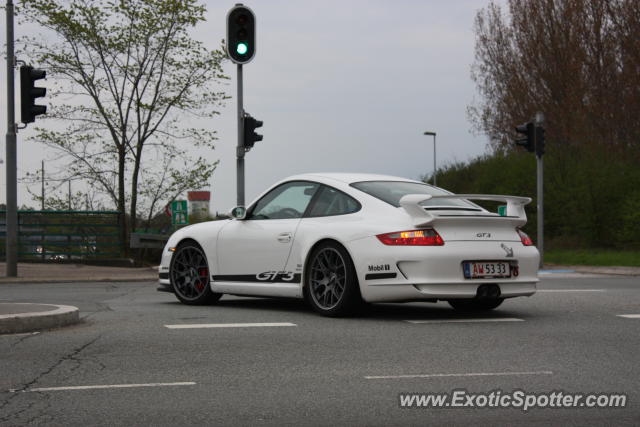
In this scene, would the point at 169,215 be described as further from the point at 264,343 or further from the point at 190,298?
the point at 264,343

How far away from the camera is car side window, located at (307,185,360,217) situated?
9.70 meters

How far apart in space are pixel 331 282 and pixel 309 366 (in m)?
2.98

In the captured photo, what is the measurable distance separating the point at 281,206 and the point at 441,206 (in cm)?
192

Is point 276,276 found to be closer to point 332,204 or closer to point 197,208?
point 332,204

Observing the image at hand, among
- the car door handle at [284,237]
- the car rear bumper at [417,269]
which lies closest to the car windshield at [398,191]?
the car rear bumper at [417,269]

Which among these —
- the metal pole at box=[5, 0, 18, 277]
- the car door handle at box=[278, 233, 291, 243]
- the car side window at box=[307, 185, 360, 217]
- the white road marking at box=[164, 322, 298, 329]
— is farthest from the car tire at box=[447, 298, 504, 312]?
the metal pole at box=[5, 0, 18, 277]

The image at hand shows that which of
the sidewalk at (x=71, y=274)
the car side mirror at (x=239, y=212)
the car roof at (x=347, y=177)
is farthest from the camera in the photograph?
the sidewalk at (x=71, y=274)

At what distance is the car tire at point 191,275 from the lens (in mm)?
11102

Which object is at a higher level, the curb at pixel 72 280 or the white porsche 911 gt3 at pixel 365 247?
the white porsche 911 gt3 at pixel 365 247

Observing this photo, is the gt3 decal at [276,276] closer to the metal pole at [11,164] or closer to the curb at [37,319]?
the curb at [37,319]

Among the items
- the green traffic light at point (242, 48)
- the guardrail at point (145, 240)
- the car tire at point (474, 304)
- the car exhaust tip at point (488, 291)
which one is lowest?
the car tire at point (474, 304)

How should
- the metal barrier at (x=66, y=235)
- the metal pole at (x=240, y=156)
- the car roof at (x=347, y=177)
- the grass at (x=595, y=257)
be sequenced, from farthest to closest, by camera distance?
the metal barrier at (x=66, y=235), the grass at (x=595, y=257), the metal pole at (x=240, y=156), the car roof at (x=347, y=177)

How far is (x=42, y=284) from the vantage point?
1756 centimetres

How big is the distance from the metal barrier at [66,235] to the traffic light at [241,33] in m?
12.2
